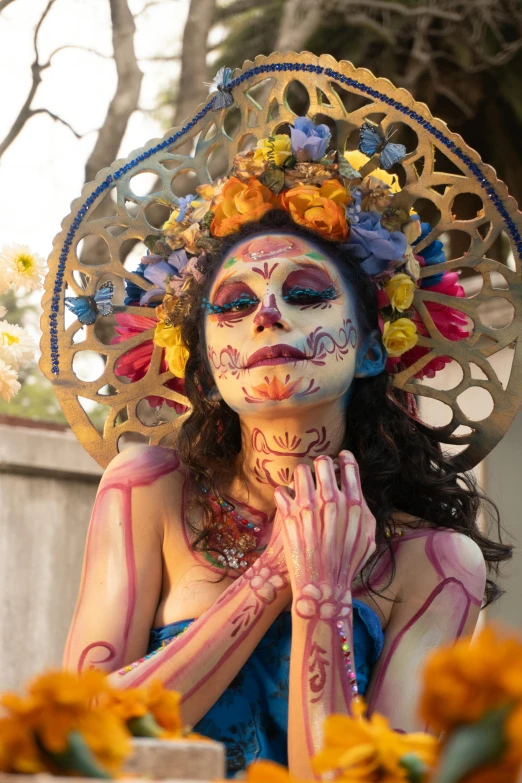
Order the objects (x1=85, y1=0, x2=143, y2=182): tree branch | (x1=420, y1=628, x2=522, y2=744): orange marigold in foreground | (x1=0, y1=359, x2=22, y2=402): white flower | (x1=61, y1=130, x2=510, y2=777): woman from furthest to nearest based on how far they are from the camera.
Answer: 1. (x1=85, y1=0, x2=143, y2=182): tree branch
2. (x1=0, y1=359, x2=22, y2=402): white flower
3. (x1=61, y1=130, x2=510, y2=777): woman
4. (x1=420, y1=628, x2=522, y2=744): orange marigold in foreground

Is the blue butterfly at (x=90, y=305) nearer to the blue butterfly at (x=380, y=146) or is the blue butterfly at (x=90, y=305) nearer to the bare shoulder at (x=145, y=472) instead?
the bare shoulder at (x=145, y=472)

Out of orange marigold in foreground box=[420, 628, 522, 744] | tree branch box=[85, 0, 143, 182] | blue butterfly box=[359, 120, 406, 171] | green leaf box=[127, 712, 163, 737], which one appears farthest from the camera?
tree branch box=[85, 0, 143, 182]

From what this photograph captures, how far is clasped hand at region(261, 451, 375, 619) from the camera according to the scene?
8.34ft

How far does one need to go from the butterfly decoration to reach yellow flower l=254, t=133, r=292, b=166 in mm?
294

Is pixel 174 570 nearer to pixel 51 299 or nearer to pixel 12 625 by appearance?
pixel 51 299

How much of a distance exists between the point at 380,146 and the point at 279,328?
0.65 metres

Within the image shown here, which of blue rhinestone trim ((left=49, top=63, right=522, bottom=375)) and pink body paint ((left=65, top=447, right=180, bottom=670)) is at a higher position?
blue rhinestone trim ((left=49, top=63, right=522, bottom=375))

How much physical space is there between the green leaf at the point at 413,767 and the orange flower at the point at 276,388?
157cm

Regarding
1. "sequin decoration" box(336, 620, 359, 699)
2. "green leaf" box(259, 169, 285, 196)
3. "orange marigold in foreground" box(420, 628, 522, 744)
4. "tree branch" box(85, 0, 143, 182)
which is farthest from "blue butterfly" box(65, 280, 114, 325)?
"tree branch" box(85, 0, 143, 182)

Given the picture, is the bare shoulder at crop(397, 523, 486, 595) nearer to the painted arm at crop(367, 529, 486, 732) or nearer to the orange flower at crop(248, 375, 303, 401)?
the painted arm at crop(367, 529, 486, 732)

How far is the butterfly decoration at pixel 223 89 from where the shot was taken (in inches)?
129

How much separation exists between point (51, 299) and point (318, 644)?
139 centimetres

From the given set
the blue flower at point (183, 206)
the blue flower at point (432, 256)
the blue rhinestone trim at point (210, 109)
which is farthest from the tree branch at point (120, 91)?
the blue flower at point (432, 256)

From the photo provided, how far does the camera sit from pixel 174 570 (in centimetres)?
292
